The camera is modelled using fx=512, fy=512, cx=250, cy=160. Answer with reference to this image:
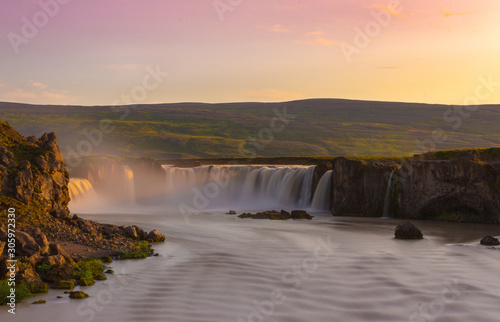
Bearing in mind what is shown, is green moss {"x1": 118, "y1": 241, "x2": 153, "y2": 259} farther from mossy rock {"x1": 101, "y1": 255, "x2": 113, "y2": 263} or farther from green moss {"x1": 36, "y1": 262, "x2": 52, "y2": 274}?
green moss {"x1": 36, "y1": 262, "x2": 52, "y2": 274}

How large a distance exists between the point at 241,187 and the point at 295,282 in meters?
46.5

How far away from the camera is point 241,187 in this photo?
65250 millimetres

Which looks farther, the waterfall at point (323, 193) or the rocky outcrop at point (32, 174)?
the waterfall at point (323, 193)

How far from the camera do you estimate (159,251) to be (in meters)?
25.3

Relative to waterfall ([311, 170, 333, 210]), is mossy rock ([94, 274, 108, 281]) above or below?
below

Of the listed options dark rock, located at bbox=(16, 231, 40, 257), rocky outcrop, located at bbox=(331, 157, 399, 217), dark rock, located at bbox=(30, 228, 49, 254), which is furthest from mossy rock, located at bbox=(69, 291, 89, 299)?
rocky outcrop, located at bbox=(331, 157, 399, 217)

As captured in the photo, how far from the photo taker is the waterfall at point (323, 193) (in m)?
53.0

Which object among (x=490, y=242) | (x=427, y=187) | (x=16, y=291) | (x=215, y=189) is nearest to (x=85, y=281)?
(x=16, y=291)

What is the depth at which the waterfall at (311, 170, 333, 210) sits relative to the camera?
174 feet

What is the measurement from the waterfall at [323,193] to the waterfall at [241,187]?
1891mm

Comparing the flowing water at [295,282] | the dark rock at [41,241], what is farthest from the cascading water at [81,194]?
the dark rock at [41,241]

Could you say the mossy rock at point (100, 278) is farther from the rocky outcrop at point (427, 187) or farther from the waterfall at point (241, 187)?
the waterfall at point (241, 187)

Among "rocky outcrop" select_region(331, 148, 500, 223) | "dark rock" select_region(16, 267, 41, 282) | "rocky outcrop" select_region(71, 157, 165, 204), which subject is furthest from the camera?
"rocky outcrop" select_region(71, 157, 165, 204)

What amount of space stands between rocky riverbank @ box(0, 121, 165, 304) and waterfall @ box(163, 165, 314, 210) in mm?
30913
